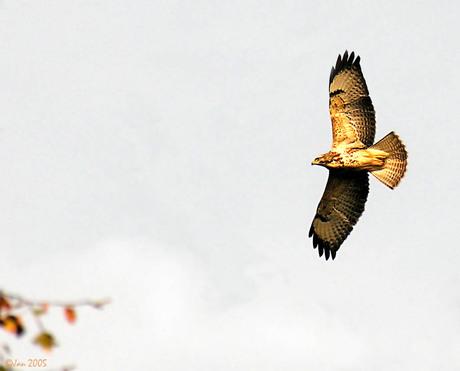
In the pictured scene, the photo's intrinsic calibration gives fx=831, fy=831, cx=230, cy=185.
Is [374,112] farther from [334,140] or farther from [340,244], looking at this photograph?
[340,244]

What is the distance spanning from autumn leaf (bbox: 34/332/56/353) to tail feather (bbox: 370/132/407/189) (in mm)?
12188

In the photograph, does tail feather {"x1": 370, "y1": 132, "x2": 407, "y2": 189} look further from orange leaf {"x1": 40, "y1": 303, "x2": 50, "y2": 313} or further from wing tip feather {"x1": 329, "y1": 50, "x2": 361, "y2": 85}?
orange leaf {"x1": 40, "y1": 303, "x2": 50, "y2": 313}

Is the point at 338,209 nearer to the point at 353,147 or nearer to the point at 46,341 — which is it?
the point at 353,147

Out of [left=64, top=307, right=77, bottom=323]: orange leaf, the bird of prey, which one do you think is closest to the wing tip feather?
the bird of prey

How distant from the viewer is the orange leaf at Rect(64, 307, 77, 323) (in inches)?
123

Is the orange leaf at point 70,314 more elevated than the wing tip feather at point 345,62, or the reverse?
the wing tip feather at point 345,62

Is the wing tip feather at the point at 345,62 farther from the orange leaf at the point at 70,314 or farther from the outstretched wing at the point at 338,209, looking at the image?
the orange leaf at the point at 70,314

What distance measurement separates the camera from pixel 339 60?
1523 centimetres

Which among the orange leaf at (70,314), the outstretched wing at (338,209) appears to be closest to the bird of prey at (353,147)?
the outstretched wing at (338,209)

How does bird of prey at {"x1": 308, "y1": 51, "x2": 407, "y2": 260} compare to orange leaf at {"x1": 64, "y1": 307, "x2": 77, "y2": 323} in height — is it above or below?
above

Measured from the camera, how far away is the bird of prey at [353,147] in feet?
47.5

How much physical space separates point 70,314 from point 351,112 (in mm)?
11966

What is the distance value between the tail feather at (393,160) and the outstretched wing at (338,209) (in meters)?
0.52

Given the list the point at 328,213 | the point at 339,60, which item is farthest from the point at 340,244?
the point at 339,60
